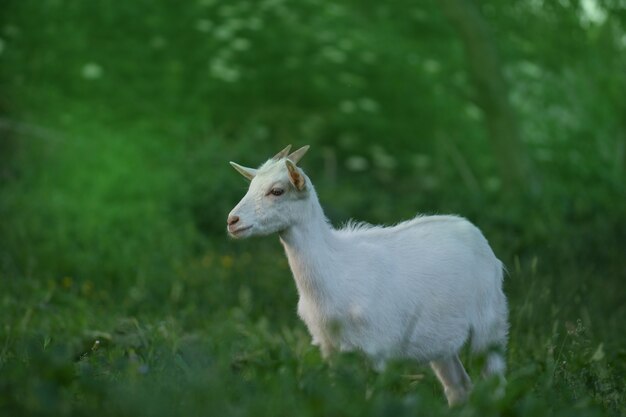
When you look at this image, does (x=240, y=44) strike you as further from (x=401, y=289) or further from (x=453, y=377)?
(x=401, y=289)

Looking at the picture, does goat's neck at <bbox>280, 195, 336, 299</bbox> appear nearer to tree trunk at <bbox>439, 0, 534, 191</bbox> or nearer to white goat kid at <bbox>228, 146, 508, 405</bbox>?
white goat kid at <bbox>228, 146, 508, 405</bbox>

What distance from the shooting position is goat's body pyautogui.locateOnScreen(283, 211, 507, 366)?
5.37 m

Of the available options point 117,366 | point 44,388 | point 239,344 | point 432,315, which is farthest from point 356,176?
point 44,388

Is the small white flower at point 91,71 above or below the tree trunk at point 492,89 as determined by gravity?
below

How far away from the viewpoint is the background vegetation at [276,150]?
26.3ft

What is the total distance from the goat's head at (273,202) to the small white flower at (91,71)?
8.01 metres

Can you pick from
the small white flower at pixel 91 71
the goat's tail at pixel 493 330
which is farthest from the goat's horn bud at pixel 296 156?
the small white flower at pixel 91 71

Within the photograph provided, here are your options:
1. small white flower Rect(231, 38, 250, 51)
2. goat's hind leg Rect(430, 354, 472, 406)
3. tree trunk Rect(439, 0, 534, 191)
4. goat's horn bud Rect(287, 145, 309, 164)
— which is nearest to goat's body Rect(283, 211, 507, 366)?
goat's hind leg Rect(430, 354, 472, 406)

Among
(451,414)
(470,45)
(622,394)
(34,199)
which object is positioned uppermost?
(451,414)

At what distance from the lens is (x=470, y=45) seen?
12.9m

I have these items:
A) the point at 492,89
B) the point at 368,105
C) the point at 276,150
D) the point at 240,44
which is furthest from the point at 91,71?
the point at 492,89

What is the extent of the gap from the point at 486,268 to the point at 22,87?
28.9 feet

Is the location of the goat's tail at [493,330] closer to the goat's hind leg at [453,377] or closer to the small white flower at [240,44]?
the goat's hind leg at [453,377]

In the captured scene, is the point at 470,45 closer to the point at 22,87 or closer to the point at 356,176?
the point at 356,176
